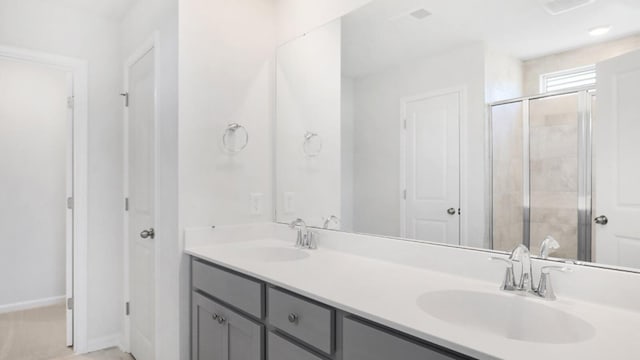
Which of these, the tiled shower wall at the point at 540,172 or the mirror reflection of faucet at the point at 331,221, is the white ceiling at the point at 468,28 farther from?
the mirror reflection of faucet at the point at 331,221

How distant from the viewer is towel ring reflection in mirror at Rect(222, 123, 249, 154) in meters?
2.17

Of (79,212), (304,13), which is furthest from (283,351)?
(79,212)

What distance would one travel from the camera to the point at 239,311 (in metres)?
1.62

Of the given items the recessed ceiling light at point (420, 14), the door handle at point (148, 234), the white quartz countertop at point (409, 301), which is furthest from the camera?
the door handle at point (148, 234)

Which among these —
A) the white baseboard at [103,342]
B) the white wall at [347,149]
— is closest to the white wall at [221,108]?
the white wall at [347,149]

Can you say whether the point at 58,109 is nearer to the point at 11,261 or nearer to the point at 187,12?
the point at 11,261

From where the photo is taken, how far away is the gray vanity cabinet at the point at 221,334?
1519mm

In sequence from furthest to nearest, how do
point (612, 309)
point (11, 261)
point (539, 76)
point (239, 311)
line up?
point (11, 261) → point (239, 311) → point (539, 76) → point (612, 309)

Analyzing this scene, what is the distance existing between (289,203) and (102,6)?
1.92m

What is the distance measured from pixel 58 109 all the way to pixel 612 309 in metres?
4.54

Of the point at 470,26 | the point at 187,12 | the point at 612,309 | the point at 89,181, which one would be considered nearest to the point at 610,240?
the point at 612,309

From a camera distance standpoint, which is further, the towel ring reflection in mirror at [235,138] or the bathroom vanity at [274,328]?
the towel ring reflection in mirror at [235,138]

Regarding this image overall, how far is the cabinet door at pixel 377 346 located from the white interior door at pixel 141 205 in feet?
5.25

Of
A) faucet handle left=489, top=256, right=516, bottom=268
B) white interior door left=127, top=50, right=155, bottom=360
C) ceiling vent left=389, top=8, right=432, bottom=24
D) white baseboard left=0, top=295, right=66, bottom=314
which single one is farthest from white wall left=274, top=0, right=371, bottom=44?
white baseboard left=0, top=295, right=66, bottom=314
